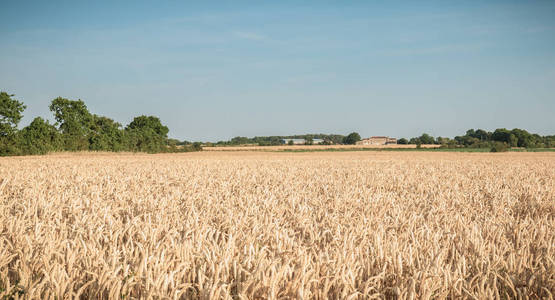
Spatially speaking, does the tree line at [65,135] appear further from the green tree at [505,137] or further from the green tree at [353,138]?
the green tree at [505,137]

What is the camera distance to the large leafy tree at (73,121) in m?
52.8

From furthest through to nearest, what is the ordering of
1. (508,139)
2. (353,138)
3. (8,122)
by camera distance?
(353,138) < (508,139) < (8,122)

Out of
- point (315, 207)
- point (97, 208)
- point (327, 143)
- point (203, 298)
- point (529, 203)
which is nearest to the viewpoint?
point (203, 298)

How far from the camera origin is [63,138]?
51.6 meters

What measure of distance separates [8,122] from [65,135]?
8.81 meters

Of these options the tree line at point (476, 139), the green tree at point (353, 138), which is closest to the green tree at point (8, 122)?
the tree line at point (476, 139)

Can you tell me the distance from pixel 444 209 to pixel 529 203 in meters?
2.67

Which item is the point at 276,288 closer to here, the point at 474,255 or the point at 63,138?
the point at 474,255

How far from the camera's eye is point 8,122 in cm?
4434

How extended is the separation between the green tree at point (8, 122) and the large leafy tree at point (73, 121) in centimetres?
767

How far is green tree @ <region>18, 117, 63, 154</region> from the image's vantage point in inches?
1779

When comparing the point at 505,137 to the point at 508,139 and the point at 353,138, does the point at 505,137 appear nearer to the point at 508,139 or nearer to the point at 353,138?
the point at 508,139

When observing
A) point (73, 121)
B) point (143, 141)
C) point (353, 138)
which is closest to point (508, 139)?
point (353, 138)

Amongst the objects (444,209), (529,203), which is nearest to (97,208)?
(444,209)
